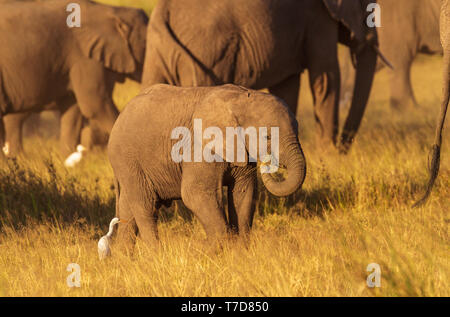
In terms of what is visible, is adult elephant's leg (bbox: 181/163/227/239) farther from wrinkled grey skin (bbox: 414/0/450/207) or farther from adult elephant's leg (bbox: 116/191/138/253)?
wrinkled grey skin (bbox: 414/0/450/207)

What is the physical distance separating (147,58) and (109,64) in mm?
2613

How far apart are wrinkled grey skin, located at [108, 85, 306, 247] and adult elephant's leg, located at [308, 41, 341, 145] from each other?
10.1ft

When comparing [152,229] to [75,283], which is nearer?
[75,283]

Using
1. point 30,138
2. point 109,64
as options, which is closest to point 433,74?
point 30,138

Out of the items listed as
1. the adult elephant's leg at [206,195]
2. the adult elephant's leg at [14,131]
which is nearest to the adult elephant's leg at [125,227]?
the adult elephant's leg at [206,195]

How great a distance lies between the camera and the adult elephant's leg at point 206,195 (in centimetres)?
500

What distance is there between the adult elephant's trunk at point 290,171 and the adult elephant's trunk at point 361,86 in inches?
152

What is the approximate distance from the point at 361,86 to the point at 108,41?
3.02 m

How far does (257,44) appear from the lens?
752cm

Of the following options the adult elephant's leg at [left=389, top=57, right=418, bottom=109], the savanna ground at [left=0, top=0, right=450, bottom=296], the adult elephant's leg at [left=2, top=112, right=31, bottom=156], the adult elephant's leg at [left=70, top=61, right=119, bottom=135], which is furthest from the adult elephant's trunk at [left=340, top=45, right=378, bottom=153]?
the adult elephant's leg at [left=389, top=57, right=418, bottom=109]

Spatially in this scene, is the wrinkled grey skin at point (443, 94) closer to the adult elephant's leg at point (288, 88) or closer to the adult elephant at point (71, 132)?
the adult elephant's leg at point (288, 88)

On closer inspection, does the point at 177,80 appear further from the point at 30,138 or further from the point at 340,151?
the point at 30,138

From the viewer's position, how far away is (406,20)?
43.5ft

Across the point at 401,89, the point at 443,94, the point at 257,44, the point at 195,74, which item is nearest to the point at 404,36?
the point at 401,89
